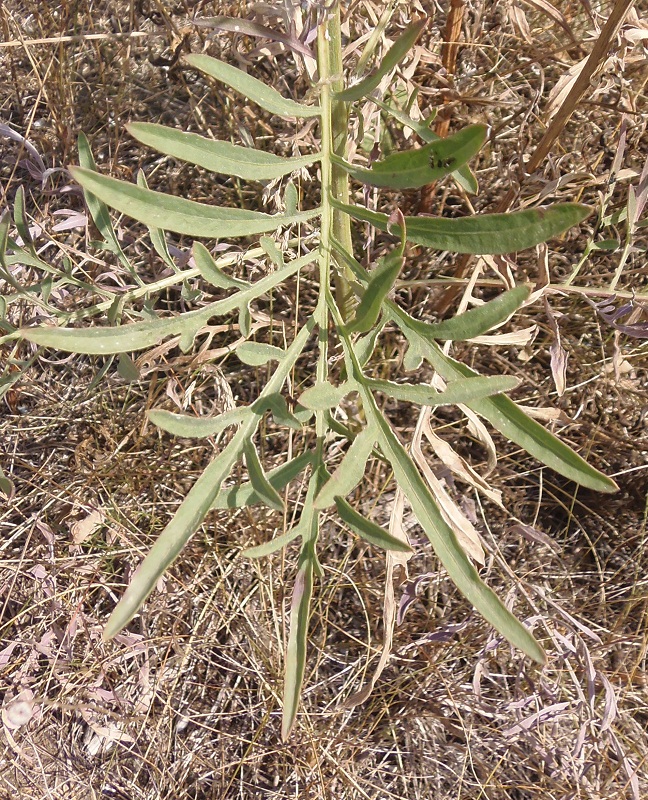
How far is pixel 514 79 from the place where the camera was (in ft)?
5.03

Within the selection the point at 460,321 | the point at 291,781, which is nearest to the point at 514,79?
the point at 460,321

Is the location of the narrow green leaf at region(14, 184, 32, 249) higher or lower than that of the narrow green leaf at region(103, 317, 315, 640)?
higher

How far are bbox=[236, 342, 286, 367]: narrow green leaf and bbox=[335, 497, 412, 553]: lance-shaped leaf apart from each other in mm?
184

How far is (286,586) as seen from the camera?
1.51 metres

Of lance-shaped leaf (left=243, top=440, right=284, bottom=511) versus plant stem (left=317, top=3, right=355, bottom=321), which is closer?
lance-shaped leaf (left=243, top=440, right=284, bottom=511)

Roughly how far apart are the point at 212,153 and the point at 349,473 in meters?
0.39

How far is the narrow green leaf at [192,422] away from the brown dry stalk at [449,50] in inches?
22.7

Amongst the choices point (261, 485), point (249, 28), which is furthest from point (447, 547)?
point (249, 28)

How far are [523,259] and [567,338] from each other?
8.1 inches

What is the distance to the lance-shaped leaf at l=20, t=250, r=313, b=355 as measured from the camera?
2.25 feet

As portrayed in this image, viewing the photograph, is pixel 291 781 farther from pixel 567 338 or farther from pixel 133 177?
pixel 133 177

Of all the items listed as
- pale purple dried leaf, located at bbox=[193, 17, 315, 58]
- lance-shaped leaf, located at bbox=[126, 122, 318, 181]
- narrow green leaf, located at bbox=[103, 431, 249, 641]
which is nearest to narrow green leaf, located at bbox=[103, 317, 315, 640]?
narrow green leaf, located at bbox=[103, 431, 249, 641]

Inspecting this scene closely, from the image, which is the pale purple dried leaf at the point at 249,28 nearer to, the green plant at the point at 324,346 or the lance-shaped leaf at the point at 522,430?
the green plant at the point at 324,346

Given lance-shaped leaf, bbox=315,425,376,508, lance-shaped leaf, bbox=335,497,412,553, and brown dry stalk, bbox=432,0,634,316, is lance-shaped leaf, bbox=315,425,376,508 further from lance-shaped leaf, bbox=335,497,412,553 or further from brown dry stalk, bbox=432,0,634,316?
brown dry stalk, bbox=432,0,634,316
